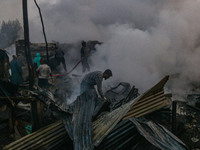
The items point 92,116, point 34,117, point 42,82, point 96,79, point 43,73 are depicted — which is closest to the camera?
point 92,116

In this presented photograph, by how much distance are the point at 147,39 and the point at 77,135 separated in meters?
7.63

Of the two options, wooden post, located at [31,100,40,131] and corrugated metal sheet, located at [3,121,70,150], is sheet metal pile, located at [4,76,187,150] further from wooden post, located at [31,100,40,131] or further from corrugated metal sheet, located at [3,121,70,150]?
wooden post, located at [31,100,40,131]

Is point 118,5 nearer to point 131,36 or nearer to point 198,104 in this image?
point 131,36

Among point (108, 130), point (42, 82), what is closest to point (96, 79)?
point (108, 130)

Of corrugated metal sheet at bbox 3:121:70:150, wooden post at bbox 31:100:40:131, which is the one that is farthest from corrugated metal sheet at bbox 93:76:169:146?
wooden post at bbox 31:100:40:131

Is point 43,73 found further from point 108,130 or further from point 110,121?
point 108,130

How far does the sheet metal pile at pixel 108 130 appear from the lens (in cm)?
287

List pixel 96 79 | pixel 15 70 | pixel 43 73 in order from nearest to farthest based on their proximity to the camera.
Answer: pixel 96 79, pixel 15 70, pixel 43 73

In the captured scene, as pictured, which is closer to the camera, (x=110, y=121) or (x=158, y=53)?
(x=110, y=121)

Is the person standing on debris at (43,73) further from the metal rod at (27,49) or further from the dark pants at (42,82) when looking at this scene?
the metal rod at (27,49)

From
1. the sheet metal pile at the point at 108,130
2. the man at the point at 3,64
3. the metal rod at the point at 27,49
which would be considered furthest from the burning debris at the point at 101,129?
the man at the point at 3,64

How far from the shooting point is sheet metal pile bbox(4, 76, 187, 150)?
287 centimetres

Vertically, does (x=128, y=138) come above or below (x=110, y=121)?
below

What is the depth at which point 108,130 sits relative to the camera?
117 inches
